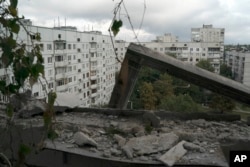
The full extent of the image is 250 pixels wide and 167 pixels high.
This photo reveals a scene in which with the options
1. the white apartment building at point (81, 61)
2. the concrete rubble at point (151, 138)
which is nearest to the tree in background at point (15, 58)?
the concrete rubble at point (151, 138)

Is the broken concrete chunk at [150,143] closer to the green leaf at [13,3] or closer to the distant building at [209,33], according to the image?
the green leaf at [13,3]

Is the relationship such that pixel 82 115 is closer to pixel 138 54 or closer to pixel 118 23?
pixel 138 54

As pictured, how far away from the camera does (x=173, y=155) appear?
268cm

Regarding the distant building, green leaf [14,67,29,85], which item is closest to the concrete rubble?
green leaf [14,67,29,85]

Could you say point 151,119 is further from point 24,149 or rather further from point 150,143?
point 24,149

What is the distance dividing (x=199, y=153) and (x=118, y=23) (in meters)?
1.95

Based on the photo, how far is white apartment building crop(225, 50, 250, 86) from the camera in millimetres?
39781

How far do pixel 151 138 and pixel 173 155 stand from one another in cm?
43

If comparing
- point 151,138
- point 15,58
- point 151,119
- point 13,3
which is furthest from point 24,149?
point 151,119

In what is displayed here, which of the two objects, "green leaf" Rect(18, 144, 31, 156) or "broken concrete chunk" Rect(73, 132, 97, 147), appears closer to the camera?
"green leaf" Rect(18, 144, 31, 156)

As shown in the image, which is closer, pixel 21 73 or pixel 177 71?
pixel 21 73

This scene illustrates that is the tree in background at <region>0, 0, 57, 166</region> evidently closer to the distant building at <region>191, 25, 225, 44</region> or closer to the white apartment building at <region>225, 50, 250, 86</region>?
the white apartment building at <region>225, 50, 250, 86</region>

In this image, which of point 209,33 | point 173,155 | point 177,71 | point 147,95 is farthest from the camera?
point 209,33

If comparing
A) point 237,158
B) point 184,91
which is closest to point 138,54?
point 237,158
